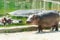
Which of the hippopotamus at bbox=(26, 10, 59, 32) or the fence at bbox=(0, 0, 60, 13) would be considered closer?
the hippopotamus at bbox=(26, 10, 59, 32)

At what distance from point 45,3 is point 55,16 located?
1425 mm

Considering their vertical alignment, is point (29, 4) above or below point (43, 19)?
above

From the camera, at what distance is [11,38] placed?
5035 millimetres

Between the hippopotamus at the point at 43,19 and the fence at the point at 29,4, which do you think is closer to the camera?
the hippopotamus at the point at 43,19

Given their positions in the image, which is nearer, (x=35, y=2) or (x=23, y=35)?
(x=23, y=35)

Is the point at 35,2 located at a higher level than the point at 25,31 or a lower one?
higher

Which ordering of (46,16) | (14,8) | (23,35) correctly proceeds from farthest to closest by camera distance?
(14,8) < (46,16) < (23,35)

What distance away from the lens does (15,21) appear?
614cm

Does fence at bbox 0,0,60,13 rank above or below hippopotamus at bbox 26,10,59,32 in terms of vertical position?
above

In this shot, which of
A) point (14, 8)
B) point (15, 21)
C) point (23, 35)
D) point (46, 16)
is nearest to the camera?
point (23, 35)

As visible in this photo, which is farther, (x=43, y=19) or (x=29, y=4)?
(x=29, y=4)

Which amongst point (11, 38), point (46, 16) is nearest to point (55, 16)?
point (46, 16)

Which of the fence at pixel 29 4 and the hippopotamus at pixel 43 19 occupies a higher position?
the fence at pixel 29 4

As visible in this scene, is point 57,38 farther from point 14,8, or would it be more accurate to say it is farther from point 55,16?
point 14,8
